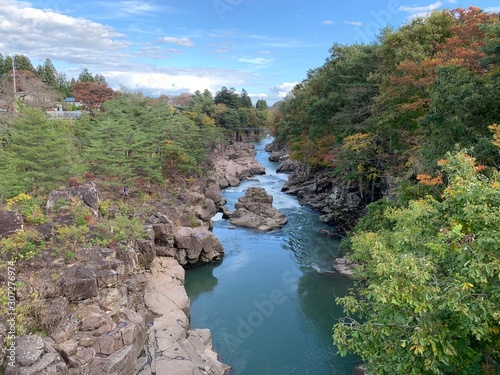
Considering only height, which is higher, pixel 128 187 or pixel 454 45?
pixel 454 45

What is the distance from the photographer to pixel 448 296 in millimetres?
4812

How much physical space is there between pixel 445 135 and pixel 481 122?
123 cm

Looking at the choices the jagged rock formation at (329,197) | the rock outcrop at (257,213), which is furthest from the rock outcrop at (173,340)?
the jagged rock formation at (329,197)

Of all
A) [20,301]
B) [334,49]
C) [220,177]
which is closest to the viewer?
[20,301]

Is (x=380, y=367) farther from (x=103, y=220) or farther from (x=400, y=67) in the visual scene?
(x=400, y=67)

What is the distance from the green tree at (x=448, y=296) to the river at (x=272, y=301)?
721 centimetres

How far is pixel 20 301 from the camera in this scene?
1035 centimetres

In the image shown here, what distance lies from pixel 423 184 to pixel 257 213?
50.7 feet

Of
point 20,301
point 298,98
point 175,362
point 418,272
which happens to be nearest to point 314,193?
point 298,98

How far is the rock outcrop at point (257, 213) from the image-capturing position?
87.8 feet

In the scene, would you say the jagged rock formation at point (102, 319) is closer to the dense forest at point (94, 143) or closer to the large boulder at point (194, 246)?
the dense forest at point (94, 143)

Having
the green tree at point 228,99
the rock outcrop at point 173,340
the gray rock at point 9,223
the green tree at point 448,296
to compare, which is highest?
the green tree at point 228,99

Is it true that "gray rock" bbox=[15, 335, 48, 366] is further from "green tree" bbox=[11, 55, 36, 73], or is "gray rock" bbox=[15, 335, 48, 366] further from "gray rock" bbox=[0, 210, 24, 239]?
"green tree" bbox=[11, 55, 36, 73]

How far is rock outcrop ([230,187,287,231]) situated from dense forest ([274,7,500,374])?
6.27 metres
